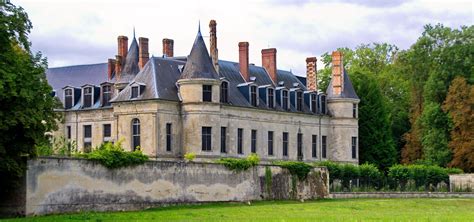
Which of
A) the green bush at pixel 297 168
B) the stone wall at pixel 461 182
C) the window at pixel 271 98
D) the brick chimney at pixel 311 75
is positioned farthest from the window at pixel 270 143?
the green bush at pixel 297 168

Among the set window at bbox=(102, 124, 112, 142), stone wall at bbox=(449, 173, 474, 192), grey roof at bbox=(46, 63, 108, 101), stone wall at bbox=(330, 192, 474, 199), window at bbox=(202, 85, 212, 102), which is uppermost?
grey roof at bbox=(46, 63, 108, 101)

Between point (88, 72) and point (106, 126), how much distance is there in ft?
23.8

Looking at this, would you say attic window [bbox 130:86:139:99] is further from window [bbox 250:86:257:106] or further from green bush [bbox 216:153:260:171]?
green bush [bbox 216:153:260:171]

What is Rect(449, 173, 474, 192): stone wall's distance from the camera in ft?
230

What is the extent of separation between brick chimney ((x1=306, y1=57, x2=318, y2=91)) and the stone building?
0.24 feet

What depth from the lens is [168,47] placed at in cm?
7381

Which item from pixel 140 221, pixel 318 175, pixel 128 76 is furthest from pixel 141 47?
pixel 140 221

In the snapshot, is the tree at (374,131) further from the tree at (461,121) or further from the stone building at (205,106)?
the tree at (461,121)

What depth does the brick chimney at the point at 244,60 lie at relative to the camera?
71812 millimetres

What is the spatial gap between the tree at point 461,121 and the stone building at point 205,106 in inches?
282

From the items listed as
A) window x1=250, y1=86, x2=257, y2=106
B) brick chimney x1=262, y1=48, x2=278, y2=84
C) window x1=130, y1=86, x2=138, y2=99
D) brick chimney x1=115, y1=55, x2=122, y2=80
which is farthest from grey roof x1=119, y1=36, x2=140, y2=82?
brick chimney x1=262, y1=48, x2=278, y2=84

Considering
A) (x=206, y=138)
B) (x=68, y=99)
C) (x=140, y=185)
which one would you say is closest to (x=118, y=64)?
(x=68, y=99)

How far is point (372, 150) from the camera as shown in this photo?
8150 centimetres

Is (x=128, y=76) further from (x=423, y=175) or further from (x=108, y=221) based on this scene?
(x=108, y=221)
